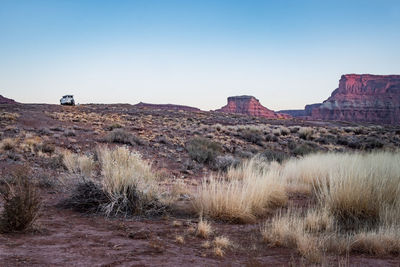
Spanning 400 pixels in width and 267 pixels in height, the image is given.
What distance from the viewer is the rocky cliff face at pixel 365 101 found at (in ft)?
358

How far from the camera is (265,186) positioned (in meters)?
5.94

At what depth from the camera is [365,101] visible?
391 feet

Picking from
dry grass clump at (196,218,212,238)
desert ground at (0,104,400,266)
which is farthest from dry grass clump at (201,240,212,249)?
dry grass clump at (196,218,212,238)

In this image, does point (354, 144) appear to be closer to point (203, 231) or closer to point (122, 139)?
point (122, 139)

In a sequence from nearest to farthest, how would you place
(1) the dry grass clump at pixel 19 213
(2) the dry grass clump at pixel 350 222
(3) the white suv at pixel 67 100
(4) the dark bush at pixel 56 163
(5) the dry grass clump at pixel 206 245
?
(2) the dry grass clump at pixel 350 222 → (5) the dry grass clump at pixel 206 245 → (1) the dry grass clump at pixel 19 213 → (4) the dark bush at pixel 56 163 → (3) the white suv at pixel 67 100

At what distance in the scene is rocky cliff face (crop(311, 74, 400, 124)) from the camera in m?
109

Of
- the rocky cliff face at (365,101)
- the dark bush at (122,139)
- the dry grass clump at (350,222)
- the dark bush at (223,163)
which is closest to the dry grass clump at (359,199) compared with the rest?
the dry grass clump at (350,222)

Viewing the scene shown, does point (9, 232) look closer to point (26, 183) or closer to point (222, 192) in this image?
point (26, 183)

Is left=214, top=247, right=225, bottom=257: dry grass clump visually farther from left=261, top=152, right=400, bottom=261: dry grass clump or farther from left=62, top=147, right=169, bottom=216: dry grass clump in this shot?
left=62, top=147, right=169, bottom=216: dry grass clump

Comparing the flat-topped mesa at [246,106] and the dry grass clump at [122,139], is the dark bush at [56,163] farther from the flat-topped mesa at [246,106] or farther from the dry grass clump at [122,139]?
the flat-topped mesa at [246,106]

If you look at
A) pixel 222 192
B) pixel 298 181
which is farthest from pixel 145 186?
pixel 298 181

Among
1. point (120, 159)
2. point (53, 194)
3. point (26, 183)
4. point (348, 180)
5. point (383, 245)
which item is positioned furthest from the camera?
point (120, 159)

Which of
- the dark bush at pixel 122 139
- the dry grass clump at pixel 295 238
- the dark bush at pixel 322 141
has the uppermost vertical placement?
the dark bush at pixel 122 139

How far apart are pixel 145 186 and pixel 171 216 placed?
32.5 inches
